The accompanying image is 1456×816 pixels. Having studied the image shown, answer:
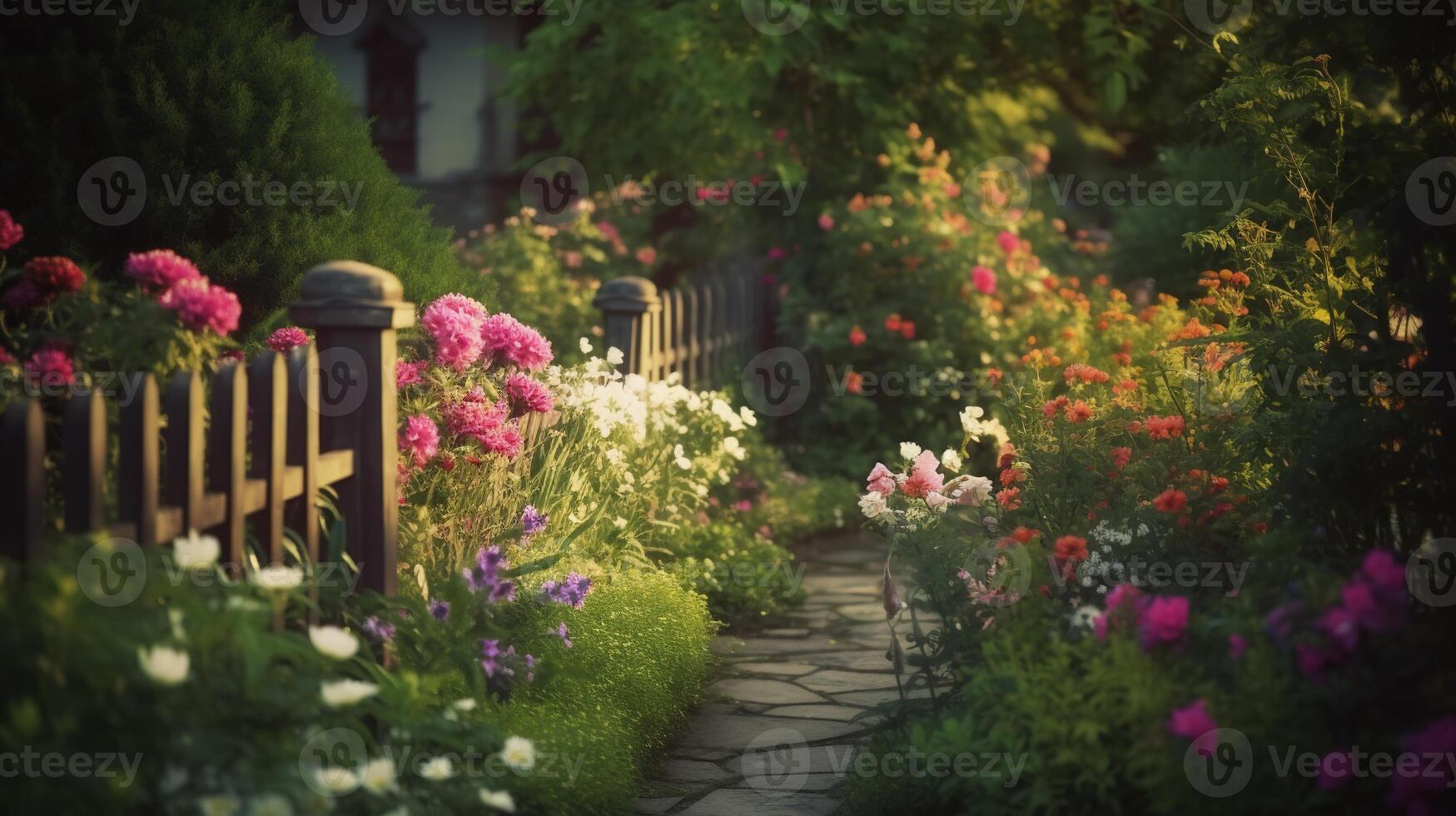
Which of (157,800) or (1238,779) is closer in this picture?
(157,800)

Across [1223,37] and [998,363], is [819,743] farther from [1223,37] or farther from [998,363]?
[998,363]

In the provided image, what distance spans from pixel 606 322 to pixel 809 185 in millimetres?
3884

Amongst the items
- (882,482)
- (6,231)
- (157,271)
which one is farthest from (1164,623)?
(6,231)

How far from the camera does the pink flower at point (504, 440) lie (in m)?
4.42

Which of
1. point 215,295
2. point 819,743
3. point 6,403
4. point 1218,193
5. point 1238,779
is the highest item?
point 1218,193

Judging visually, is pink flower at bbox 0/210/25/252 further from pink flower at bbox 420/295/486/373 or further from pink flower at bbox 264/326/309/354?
pink flower at bbox 420/295/486/373

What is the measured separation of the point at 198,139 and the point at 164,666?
8.56 ft

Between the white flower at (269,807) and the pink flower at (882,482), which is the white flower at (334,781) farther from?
the pink flower at (882,482)

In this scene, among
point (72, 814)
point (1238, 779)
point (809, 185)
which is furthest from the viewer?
point (809, 185)

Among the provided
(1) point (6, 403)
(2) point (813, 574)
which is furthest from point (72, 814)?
(2) point (813, 574)

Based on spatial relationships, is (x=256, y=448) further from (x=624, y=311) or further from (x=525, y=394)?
(x=624, y=311)

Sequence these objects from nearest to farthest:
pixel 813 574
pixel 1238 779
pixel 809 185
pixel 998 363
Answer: pixel 1238 779, pixel 813 574, pixel 998 363, pixel 809 185

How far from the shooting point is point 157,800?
7.78ft

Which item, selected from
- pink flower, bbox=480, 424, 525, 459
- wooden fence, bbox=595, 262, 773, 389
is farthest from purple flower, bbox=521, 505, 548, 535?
wooden fence, bbox=595, 262, 773, 389
